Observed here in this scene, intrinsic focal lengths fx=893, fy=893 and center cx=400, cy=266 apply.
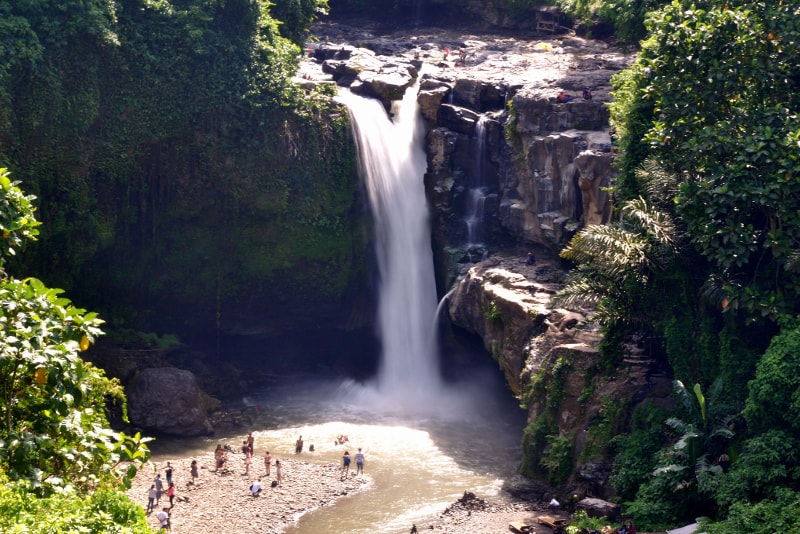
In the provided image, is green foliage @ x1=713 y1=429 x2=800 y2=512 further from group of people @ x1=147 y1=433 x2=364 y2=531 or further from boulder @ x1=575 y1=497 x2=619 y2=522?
group of people @ x1=147 y1=433 x2=364 y2=531

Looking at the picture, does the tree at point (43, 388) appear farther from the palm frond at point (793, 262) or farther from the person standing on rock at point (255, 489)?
the palm frond at point (793, 262)

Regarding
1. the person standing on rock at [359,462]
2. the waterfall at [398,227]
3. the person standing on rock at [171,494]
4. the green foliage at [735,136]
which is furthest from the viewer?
the waterfall at [398,227]

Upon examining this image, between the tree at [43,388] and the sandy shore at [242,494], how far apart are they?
9.54 meters

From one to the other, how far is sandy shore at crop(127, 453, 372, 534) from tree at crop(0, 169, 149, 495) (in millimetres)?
9542

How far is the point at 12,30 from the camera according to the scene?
2936 centimetres

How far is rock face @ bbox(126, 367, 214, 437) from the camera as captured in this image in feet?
101

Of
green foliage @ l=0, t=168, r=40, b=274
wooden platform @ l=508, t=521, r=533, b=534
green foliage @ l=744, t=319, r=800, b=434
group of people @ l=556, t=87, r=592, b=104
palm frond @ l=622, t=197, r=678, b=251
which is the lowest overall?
wooden platform @ l=508, t=521, r=533, b=534

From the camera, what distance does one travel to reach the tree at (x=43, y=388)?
1279 cm

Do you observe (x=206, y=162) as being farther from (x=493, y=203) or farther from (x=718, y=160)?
(x=718, y=160)

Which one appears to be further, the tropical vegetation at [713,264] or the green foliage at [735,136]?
the green foliage at [735,136]

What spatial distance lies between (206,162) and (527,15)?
73.9 feet

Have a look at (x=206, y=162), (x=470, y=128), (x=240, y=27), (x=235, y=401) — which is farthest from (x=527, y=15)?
(x=235, y=401)

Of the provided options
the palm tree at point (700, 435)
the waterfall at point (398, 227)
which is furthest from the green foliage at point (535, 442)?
the waterfall at point (398, 227)

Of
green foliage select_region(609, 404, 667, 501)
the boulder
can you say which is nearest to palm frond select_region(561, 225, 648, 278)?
green foliage select_region(609, 404, 667, 501)
